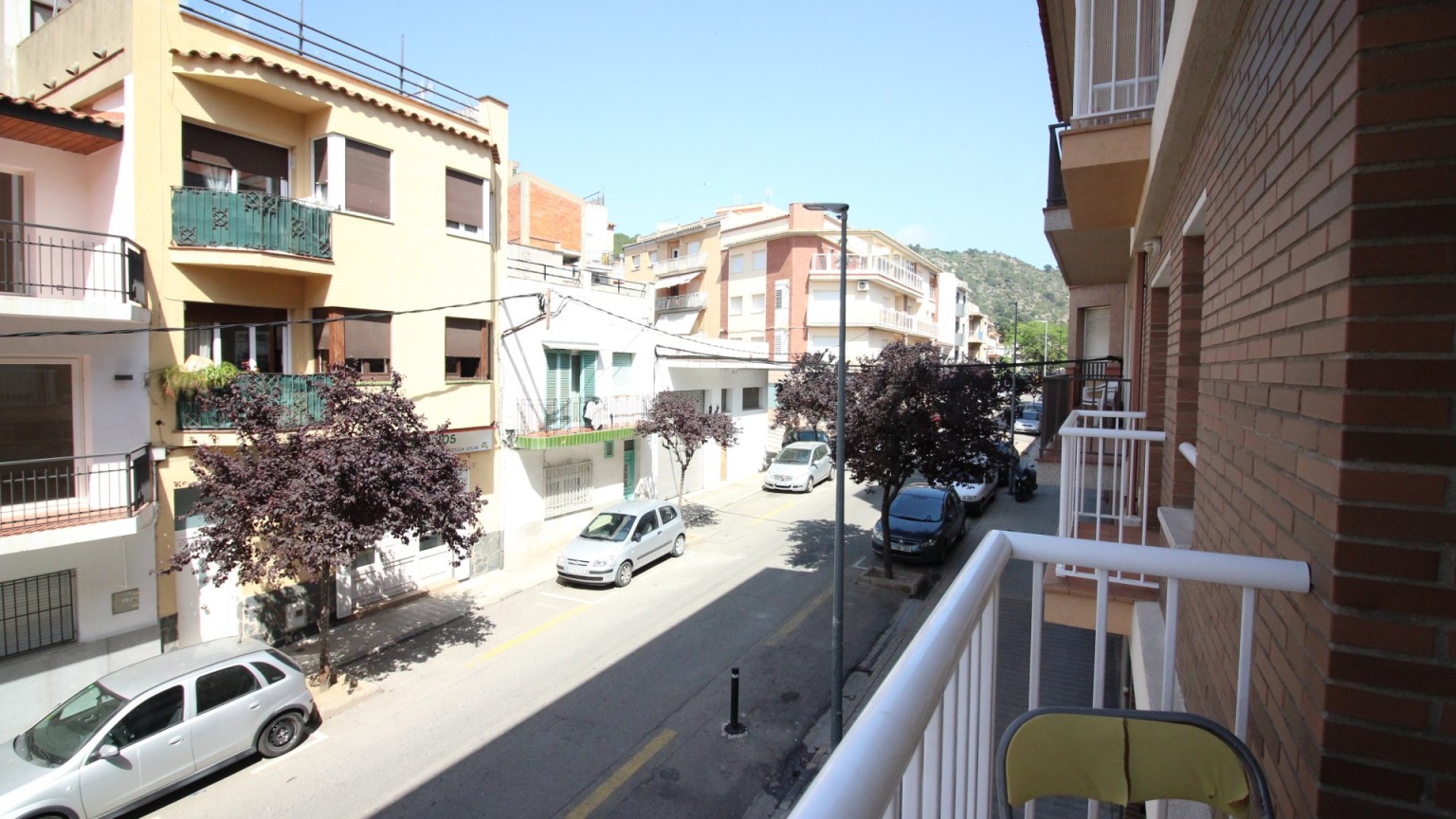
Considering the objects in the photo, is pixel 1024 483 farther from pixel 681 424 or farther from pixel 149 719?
pixel 149 719

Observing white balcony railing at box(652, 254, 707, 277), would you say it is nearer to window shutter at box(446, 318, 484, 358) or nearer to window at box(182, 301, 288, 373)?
window shutter at box(446, 318, 484, 358)

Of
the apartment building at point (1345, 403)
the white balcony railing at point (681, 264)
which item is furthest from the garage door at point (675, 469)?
the apartment building at point (1345, 403)

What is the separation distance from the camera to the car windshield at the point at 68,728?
7.04m

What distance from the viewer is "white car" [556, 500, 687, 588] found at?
14.5 metres

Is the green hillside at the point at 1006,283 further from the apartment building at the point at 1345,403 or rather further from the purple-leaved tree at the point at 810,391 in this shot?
the apartment building at the point at 1345,403

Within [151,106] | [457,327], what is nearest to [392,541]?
[457,327]

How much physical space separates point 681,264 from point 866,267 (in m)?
10.0

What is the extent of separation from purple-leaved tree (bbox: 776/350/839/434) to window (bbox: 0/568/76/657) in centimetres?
1561

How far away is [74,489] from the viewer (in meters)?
9.61

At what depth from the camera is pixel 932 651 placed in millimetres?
1181

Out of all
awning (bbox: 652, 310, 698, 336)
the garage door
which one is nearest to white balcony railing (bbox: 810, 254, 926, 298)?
awning (bbox: 652, 310, 698, 336)

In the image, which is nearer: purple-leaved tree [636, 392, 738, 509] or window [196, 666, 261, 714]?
window [196, 666, 261, 714]

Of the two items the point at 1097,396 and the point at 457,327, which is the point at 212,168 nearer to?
the point at 457,327

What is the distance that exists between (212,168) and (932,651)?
1379 centimetres
